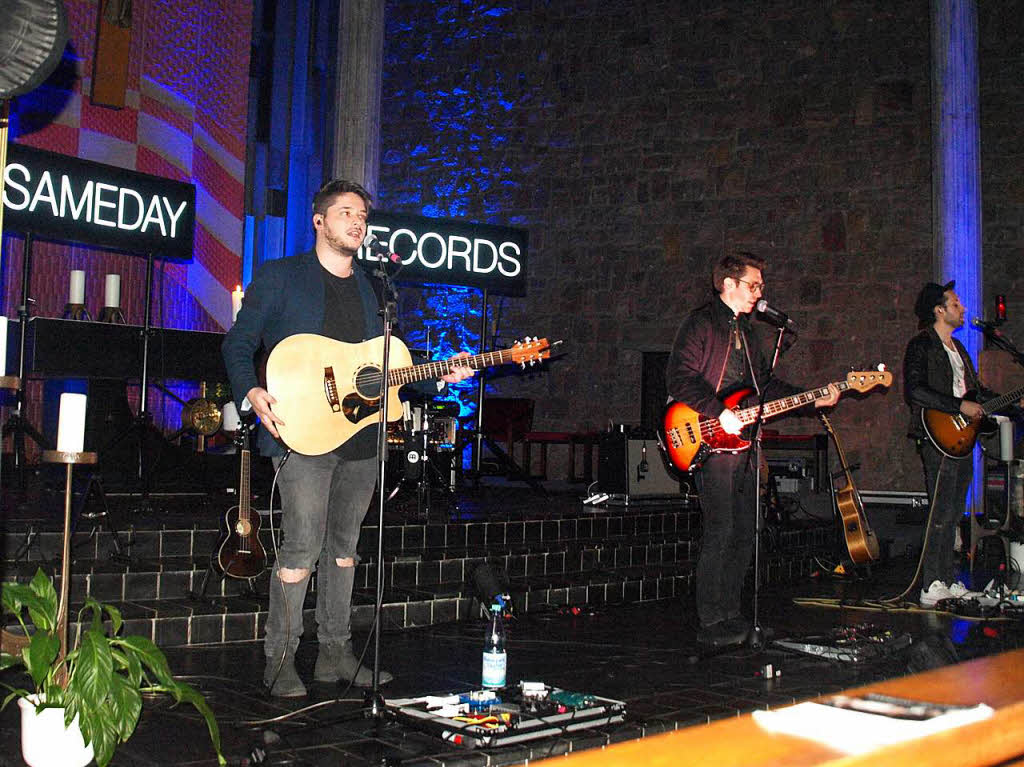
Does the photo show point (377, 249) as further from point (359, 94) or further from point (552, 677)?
point (359, 94)

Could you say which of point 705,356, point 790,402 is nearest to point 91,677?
point 705,356

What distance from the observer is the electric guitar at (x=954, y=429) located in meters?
6.66

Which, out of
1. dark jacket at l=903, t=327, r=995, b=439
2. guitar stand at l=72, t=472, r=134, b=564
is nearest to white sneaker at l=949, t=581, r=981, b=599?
dark jacket at l=903, t=327, r=995, b=439

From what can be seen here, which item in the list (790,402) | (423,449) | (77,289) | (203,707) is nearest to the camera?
(203,707)

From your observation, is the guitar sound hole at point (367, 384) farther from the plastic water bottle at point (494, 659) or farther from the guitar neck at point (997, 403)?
the guitar neck at point (997, 403)

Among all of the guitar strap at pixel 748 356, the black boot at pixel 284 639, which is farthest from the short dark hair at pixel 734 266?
the black boot at pixel 284 639

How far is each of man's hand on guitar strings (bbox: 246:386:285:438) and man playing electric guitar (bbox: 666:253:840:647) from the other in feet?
7.43

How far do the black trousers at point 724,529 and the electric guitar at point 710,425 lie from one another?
0.21 ft

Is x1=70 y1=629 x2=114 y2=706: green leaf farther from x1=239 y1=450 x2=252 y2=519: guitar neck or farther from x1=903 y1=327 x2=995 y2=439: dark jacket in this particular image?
x1=903 y1=327 x2=995 y2=439: dark jacket

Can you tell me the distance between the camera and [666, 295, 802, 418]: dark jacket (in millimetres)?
5500

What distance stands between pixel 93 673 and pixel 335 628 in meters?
1.43

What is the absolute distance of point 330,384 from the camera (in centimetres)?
418

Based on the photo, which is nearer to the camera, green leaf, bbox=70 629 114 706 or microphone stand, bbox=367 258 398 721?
green leaf, bbox=70 629 114 706

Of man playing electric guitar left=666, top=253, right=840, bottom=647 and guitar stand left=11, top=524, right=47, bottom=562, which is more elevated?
man playing electric guitar left=666, top=253, right=840, bottom=647
